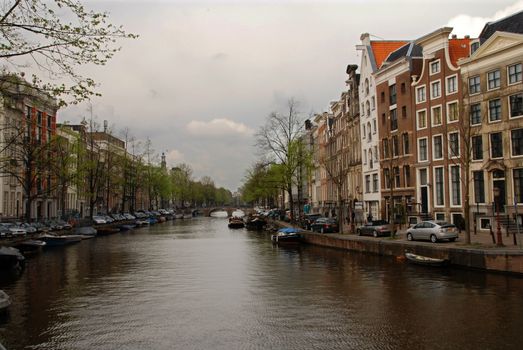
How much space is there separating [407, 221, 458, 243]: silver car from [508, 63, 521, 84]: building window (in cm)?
1407

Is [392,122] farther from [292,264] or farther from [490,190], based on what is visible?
[292,264]

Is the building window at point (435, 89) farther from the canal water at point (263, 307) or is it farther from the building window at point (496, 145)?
the canal water at point (263, 307)

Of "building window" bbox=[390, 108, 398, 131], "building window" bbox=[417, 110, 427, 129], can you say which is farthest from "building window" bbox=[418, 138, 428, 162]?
"building window" bbox=[390, 108, 398, 131]

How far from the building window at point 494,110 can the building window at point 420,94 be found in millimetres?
9752

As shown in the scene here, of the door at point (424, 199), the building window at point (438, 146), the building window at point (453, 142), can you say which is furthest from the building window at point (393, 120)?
the building window at point (453, 142)

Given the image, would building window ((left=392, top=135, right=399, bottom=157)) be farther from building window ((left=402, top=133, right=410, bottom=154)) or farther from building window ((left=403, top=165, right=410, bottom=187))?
building window ((left=403, top=165, right=410, bottom=187))

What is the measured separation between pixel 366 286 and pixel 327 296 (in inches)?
130

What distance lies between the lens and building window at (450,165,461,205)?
4706 centimetres

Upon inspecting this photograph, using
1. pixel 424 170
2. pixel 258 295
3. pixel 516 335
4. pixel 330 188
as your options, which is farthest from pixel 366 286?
pixel 330 188

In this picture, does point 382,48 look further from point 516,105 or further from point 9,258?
point 9,258

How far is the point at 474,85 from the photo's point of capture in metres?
44.8

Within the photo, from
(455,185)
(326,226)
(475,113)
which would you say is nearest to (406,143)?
(455,185)

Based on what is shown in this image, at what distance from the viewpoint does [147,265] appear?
117 ft

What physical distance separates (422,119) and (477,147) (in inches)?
366
